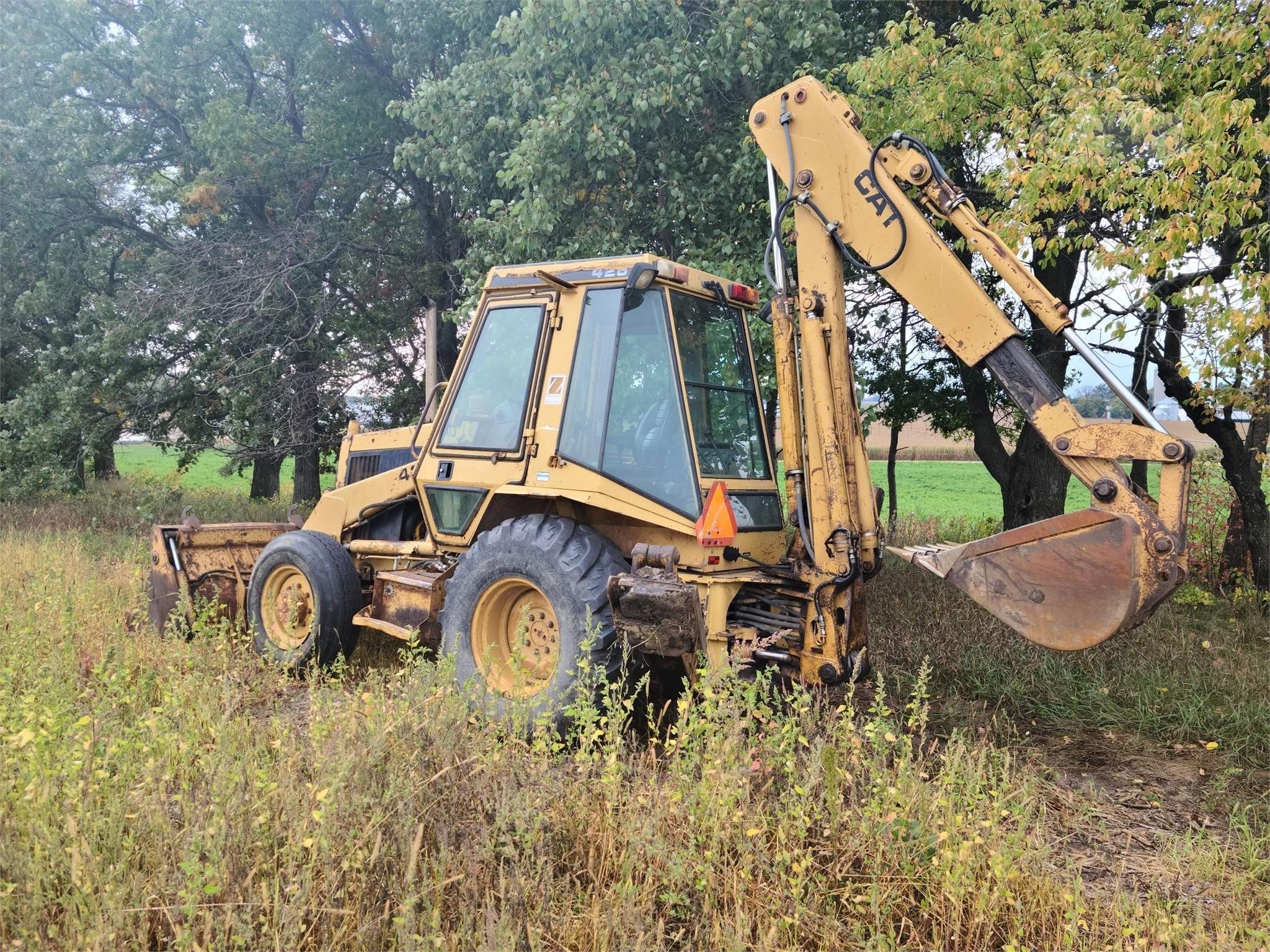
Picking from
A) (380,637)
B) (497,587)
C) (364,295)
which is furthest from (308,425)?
(497,587)

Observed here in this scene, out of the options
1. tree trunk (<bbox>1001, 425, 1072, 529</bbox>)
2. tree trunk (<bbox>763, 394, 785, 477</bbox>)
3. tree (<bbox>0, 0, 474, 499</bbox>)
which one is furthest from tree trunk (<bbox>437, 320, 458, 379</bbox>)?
tree trunk (<bbox>1001, 425, 1072, 529</bbox>)

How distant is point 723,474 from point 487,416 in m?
1.48

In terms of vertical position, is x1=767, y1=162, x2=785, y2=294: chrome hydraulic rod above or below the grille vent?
above

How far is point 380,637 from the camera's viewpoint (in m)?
6.88

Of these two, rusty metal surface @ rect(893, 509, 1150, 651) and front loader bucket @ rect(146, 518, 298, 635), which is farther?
front loader bucket @ rect(146, 518, 298, 635)

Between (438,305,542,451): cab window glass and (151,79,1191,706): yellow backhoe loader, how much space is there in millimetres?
15

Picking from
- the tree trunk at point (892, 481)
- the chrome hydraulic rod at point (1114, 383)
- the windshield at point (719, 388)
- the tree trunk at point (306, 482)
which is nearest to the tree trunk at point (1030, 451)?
the tree trunk at point (892, 481)

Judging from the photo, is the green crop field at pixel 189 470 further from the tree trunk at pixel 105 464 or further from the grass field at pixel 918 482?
the tree trunk at pixel 105 464

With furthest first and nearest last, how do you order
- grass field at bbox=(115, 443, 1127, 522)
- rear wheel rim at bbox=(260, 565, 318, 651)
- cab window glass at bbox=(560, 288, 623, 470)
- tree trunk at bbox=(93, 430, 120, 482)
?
grass field at bbox=(115, 443, 1127, 522) < tree trunk at bbox=(93, 430, 120, 482) < rear wheel rim at bbox=(260, 565, 318, 651) < cab window glass at bbox=(560, 288, 623, 470)

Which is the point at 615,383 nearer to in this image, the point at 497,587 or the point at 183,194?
the point at 497,587

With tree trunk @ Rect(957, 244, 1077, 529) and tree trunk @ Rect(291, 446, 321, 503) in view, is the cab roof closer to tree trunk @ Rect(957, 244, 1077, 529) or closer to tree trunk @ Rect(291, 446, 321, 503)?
tree trunk @ Rect(957, 244, 1077, 529)

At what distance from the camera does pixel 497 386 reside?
18.3 feet

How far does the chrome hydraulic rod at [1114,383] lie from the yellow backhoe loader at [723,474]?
0.01 metres

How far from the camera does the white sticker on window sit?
518cm
